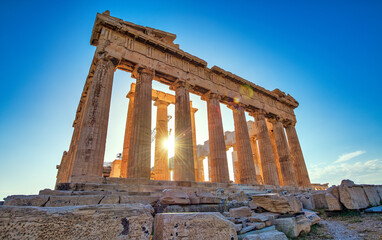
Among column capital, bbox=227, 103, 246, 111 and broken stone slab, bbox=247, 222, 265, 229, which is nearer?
broken stone slab, bbox=247, 222, 265, 229

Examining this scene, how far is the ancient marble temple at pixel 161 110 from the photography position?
10.5 m

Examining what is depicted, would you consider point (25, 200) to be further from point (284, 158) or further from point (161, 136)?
point (284, 158)

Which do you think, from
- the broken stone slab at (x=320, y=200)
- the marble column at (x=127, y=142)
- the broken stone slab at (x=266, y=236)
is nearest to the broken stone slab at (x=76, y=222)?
the broken stone slab at (x=266, y=236)

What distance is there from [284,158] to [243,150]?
572cm

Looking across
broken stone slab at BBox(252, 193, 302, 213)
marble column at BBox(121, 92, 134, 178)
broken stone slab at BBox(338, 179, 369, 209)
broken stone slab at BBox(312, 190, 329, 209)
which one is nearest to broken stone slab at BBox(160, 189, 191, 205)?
broken stone slab at BBox(252, 193, 302, 213)

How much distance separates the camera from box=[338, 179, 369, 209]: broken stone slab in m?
7.04

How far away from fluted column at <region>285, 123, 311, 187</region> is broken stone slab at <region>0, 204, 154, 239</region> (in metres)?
21.1

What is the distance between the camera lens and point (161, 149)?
1650 cm

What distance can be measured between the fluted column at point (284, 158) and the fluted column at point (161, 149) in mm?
11100

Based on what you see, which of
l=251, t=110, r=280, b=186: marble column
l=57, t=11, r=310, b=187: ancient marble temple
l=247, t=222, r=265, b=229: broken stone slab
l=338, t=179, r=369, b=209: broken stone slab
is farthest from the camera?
l=251, t=110, r=280, b=186: marble column

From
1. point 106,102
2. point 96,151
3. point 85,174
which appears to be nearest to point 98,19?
point 106,102

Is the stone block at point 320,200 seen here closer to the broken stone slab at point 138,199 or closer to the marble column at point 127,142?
the broken stone slab at point 138,199

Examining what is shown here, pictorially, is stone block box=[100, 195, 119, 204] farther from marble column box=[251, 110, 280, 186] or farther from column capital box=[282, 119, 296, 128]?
column capital box=[282, 119, 296, 128]

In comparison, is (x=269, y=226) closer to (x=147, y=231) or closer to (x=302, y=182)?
(x=147, y=231)
